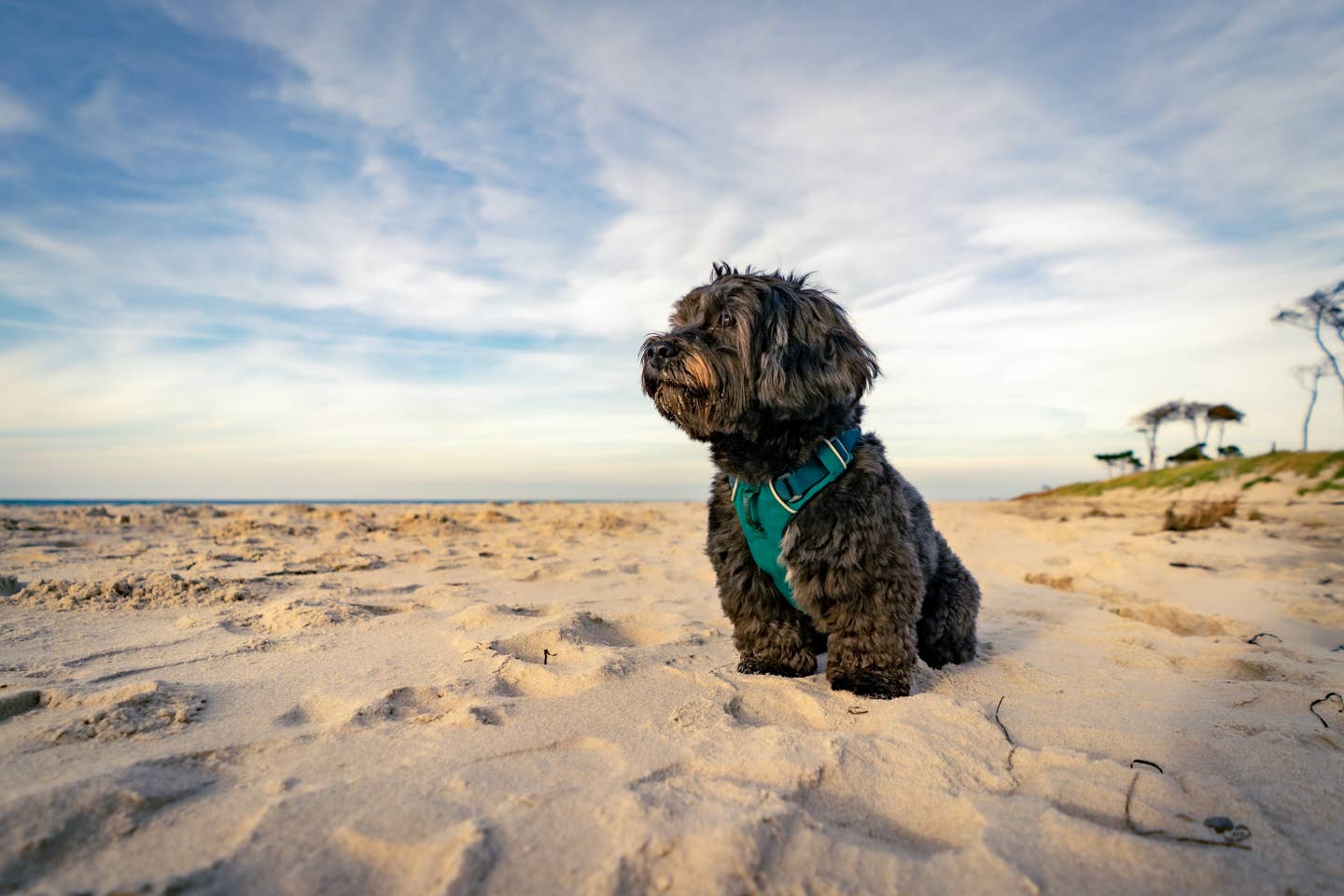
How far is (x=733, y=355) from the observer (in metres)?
3.16

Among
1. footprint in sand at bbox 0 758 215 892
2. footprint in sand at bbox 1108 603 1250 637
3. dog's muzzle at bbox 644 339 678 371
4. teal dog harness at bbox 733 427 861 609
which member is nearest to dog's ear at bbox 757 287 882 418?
teal dog harness at bbox 733 427 861 609

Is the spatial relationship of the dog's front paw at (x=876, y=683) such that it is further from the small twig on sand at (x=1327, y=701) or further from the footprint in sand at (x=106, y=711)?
the footprint in sand at (x=106, y=711)

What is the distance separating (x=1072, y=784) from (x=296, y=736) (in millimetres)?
2483

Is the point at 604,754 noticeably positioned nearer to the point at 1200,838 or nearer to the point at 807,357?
the point at 1200,838

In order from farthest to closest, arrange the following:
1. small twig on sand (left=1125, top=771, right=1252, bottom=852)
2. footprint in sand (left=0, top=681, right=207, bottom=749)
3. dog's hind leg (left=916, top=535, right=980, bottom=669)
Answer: dog's hind leg (left=916, top=535, right=980, bottom=669) < footprint in sand (left=0, top=681, right=207, bottom=749) < small twig on sand (left=1125, top=771, right=1252, bottom=852)

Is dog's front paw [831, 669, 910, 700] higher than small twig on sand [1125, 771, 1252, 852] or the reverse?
higher

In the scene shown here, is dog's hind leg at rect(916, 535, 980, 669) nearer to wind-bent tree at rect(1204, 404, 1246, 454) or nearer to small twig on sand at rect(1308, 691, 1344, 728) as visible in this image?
small twig on sand at rect(1308, 691, 1344, 728)

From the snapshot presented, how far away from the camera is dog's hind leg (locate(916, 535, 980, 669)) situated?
12.0 ft

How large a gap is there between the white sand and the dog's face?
4.15 ft

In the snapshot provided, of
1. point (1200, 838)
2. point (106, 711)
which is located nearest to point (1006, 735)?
point (1200, 838)

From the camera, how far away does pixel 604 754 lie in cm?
220

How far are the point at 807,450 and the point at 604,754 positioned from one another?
63.6 inches

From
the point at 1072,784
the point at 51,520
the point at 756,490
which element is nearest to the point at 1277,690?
the point at 1072,784

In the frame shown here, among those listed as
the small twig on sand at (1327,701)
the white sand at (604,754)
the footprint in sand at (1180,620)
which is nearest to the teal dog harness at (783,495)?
the white sand at (604,754)
